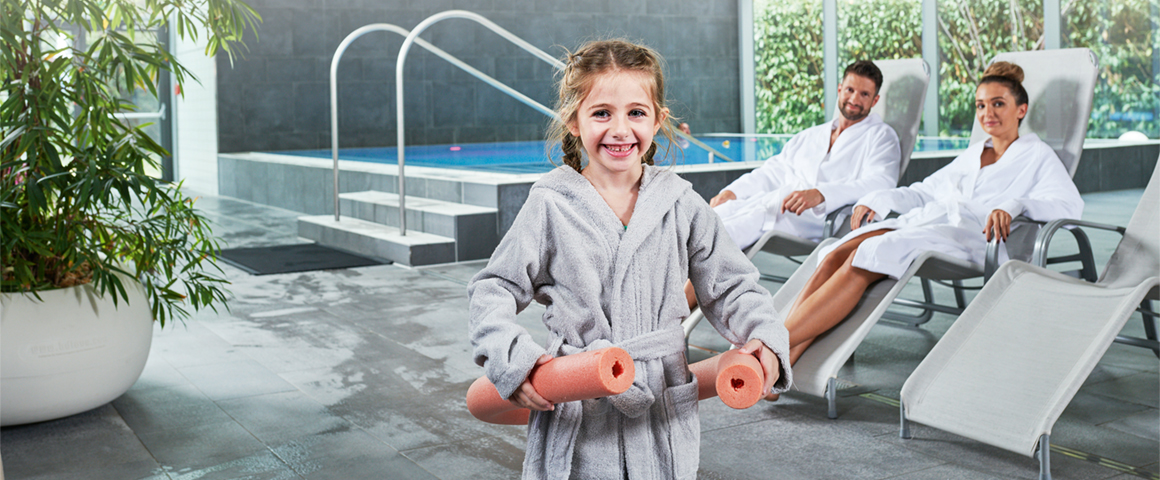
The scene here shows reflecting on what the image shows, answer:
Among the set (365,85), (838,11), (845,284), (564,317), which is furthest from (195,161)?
(564,317)

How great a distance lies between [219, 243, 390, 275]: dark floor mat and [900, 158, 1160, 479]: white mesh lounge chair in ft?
11.9

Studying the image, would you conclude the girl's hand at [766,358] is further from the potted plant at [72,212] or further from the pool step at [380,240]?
the pool step at [380,240]

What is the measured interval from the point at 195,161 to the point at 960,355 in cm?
1016

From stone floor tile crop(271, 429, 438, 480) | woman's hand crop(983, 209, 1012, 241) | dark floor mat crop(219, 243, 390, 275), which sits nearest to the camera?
stone floor tile crop(271, 429, 438, 480)

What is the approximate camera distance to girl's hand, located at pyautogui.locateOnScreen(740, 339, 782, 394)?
1223 millimetres

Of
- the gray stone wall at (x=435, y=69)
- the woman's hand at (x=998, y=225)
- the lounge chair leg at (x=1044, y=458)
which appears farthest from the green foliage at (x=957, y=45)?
the lounge chair leg at (x=1044, y=458)

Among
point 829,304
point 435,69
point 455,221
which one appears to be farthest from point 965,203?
point 435,69

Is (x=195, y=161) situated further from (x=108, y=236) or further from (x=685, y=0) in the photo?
(x=108, y=236)

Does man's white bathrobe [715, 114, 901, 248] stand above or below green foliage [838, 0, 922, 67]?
below

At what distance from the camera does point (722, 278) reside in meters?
1.36

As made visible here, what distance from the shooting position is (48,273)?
8.22 ft

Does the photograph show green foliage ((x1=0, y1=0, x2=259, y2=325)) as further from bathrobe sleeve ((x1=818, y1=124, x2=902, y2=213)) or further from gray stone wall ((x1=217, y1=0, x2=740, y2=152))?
gray stone wall ((x1=217, y1=0, x2=740, y2=152))

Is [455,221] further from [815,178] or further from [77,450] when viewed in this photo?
[77,450]

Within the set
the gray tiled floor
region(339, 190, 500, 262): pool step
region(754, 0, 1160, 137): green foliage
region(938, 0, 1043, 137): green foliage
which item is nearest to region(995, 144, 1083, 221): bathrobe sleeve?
the gray tiled floor
